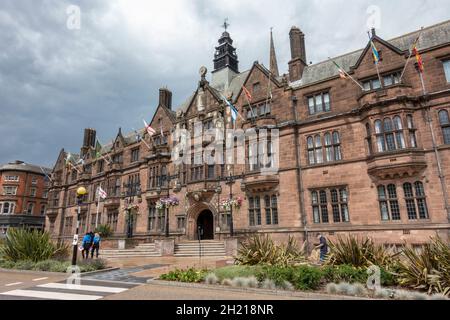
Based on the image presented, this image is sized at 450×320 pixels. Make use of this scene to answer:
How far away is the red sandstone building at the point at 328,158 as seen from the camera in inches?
718

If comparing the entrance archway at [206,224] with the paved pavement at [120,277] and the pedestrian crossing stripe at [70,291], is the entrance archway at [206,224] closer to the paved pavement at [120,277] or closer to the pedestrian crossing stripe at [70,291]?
the paved pavement at [120,277]

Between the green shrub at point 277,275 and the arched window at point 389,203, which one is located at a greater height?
the arched window at point 389,203

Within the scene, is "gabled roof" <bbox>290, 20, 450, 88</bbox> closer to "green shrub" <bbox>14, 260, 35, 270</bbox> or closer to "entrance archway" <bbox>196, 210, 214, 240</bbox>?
"entrance archway" <bbox>196, 210, 214, 240</bbox>

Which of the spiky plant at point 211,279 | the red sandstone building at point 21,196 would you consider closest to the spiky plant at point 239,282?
the spiky plant at point 211,279

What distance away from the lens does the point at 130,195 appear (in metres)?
33.8

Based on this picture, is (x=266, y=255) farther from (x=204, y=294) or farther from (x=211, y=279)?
(x=204, y=294)

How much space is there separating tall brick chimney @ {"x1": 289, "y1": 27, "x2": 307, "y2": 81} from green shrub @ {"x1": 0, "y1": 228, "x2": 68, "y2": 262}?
23.5 metres

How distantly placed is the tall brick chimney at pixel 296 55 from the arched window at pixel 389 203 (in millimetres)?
12880

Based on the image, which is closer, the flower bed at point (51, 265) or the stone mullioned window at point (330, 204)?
the flower bed at point (51, 265)

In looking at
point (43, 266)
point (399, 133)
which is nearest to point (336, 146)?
point (399, 133)

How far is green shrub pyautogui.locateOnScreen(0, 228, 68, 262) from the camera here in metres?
15.8

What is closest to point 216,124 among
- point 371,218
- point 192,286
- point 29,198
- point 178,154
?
point 178,154

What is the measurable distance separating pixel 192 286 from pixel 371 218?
14232 mm

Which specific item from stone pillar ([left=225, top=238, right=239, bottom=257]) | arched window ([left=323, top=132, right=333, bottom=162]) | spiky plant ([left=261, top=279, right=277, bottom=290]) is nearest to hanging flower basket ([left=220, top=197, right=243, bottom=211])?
stone pillar ([left=225, top=238, right=239, bottom=257])
